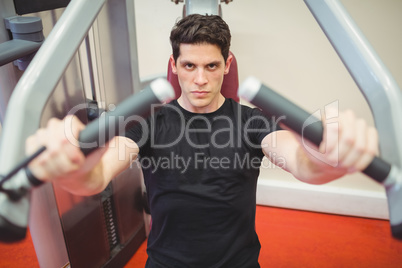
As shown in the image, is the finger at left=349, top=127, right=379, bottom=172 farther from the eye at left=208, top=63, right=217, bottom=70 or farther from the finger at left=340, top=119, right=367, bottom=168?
the eye at left=208, top=63, right=217, bottom=70

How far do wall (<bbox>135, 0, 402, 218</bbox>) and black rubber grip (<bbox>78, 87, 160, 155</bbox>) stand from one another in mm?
1740

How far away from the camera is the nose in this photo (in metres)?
1.21

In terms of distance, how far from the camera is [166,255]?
1.30 metres

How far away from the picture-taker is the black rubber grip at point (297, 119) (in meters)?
0.55

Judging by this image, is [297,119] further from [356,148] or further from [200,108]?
[200,108]

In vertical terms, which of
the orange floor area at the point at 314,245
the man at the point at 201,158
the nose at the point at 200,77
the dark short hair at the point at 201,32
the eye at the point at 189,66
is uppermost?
the dark short hair at the point at 201,32

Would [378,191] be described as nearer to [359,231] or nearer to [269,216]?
[359,231]

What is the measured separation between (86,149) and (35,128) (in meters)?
0.18

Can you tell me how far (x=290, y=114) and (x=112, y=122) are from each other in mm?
274

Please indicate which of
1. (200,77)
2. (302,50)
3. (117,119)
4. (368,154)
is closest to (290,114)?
(368,154)

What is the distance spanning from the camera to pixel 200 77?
48.0 inches

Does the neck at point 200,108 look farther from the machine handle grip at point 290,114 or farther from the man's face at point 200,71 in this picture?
the machine handle grip at point 290,114

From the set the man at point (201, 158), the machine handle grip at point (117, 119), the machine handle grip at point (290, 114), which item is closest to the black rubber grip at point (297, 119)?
the machine handle grip at point (290, 114)

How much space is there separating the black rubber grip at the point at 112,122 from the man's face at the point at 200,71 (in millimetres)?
651
